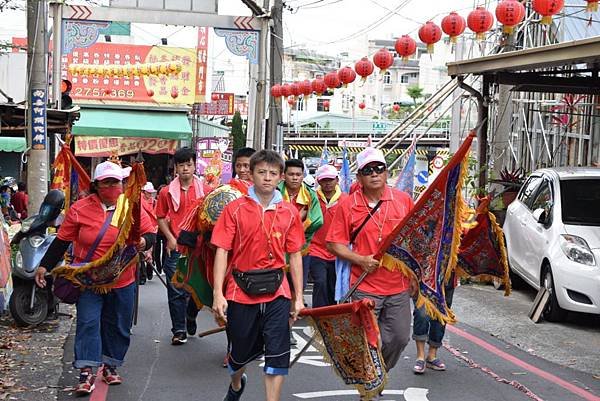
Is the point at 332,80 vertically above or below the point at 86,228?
above

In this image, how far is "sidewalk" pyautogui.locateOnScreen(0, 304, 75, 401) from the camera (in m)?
7.21

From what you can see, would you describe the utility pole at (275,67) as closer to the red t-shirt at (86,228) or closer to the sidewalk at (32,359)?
the sidewalk at (32,359)

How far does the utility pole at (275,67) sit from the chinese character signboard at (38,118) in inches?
331

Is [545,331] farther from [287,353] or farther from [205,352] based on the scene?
[287,353]

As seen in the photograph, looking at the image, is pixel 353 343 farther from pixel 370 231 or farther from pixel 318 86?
pixel 318 86

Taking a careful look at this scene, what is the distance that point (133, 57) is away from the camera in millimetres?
31891

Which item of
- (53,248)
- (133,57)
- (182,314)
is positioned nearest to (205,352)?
(182,314)

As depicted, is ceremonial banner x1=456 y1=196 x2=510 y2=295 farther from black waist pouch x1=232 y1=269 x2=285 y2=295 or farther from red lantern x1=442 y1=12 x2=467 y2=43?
red lantern x1=442 y1=12 x2=467 y2=43

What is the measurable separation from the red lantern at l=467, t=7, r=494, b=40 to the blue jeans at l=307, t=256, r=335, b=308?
20.8ft

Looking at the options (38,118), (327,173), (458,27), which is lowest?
(327,173)

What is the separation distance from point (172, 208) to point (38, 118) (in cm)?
383

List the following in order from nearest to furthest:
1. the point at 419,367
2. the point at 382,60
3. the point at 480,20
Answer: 1. the point at 419,367
2. the point at 480,20
3. the point at 382,60

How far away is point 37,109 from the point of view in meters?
12.0

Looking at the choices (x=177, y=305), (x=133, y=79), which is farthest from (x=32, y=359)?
(x=133, y=79)
